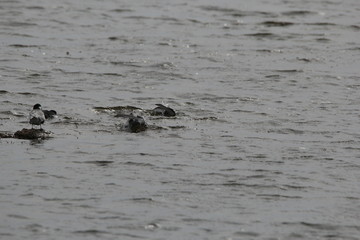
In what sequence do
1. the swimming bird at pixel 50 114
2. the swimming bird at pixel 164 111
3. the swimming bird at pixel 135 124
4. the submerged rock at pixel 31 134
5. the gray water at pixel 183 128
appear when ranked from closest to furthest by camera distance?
the gray water at pixel 183 128 → the submerged rock at pixel 31 134 → the swimming bird at pixel 135 124 → the swimming bird at pixel 50 114 → the swimming bird at pixel 164 111

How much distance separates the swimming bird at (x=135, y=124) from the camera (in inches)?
466

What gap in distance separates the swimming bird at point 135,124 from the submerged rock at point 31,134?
915 mm

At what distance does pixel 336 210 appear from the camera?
9.28 m

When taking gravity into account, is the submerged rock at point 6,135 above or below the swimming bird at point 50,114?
below

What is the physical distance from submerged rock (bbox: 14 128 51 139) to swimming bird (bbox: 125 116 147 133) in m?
0.92

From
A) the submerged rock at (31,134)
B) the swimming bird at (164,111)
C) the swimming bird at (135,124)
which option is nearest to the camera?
the submerged rock at (31,134)

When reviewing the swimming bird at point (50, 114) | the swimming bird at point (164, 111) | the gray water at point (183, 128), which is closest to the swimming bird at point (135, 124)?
the gray water at point (183, 128)

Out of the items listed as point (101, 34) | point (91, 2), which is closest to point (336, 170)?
point (101, 34)

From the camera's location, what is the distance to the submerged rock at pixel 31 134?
11.3 metres

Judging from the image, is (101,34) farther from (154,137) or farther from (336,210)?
(336,210)

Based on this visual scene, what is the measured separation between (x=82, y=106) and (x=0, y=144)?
2.18m

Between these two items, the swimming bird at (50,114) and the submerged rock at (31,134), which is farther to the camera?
the swimming bird at (50,114)

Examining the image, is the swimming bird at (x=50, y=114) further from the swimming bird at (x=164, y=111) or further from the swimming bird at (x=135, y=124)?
the swimming bird at (x=164, y=111)

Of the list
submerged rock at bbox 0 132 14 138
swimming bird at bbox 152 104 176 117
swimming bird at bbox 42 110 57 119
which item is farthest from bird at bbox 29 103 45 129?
swimming bird at bbox 152 104 176 117
